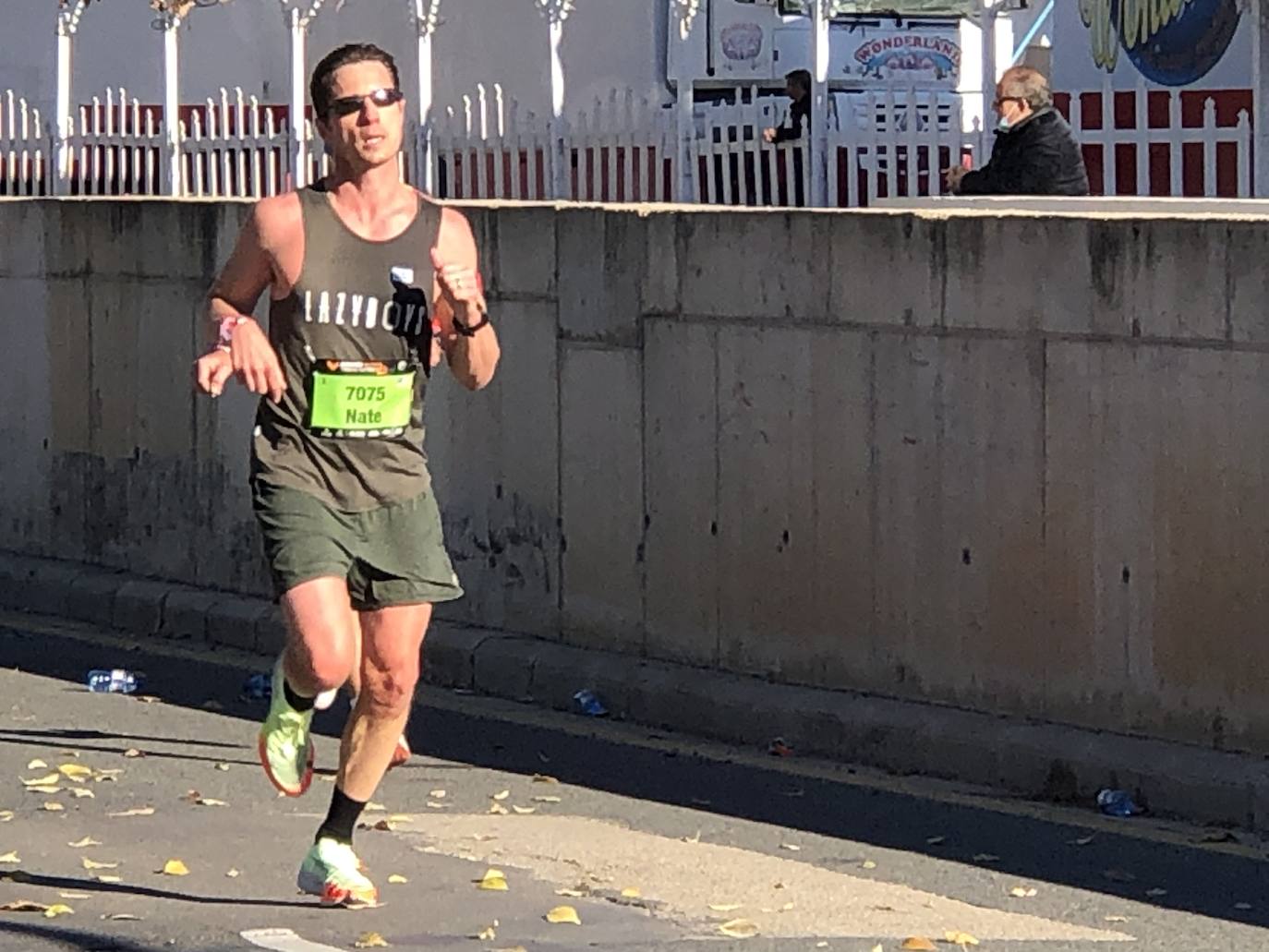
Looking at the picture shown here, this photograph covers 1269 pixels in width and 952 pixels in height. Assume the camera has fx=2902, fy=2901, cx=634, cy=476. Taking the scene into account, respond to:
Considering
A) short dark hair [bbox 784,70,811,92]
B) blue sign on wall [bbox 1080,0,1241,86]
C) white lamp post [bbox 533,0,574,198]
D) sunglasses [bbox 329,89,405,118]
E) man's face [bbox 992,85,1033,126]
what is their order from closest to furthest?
sunglasses [bbox 329,89,405,118] → man's face [bbox 992,85,1033,126] → short dark hair [bbox 784,70,811,92] → white lamp post [bbox 533,0,574,198] → blue sign on wall [bbox 1080,0,1241,86]

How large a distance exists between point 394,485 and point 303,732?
0.62 metres

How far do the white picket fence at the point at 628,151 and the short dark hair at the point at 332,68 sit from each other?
3960mm

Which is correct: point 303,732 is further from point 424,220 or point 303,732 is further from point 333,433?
point 424,220

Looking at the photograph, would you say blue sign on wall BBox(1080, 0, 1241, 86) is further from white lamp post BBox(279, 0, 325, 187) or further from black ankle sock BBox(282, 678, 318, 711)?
black ankle sock BBox(282, 678, 318, 711)

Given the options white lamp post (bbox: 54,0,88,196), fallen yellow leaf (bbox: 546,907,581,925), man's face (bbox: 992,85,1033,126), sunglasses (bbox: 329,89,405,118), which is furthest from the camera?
white lamp post (bbox: 54,0,88,196)

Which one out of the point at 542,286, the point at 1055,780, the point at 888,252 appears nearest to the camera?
the point at 1055,780

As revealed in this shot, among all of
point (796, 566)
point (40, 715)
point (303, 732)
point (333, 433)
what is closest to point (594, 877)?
point (303, 732)

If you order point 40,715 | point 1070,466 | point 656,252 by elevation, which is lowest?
point 40,715

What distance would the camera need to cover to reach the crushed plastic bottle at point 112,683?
11070 millimetres

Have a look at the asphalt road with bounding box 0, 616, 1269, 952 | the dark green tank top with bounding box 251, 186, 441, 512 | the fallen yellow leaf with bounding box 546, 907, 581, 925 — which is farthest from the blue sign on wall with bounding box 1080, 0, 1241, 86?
the fallen yellow leaf with bounding box 546, 907, 581, 925

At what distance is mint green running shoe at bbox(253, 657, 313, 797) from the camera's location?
6807mm

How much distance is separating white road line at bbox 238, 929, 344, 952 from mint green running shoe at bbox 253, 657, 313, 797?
0.33m

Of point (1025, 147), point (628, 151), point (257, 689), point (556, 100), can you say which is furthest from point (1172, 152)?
point (257, 689)

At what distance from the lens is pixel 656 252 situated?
10.7 meters
